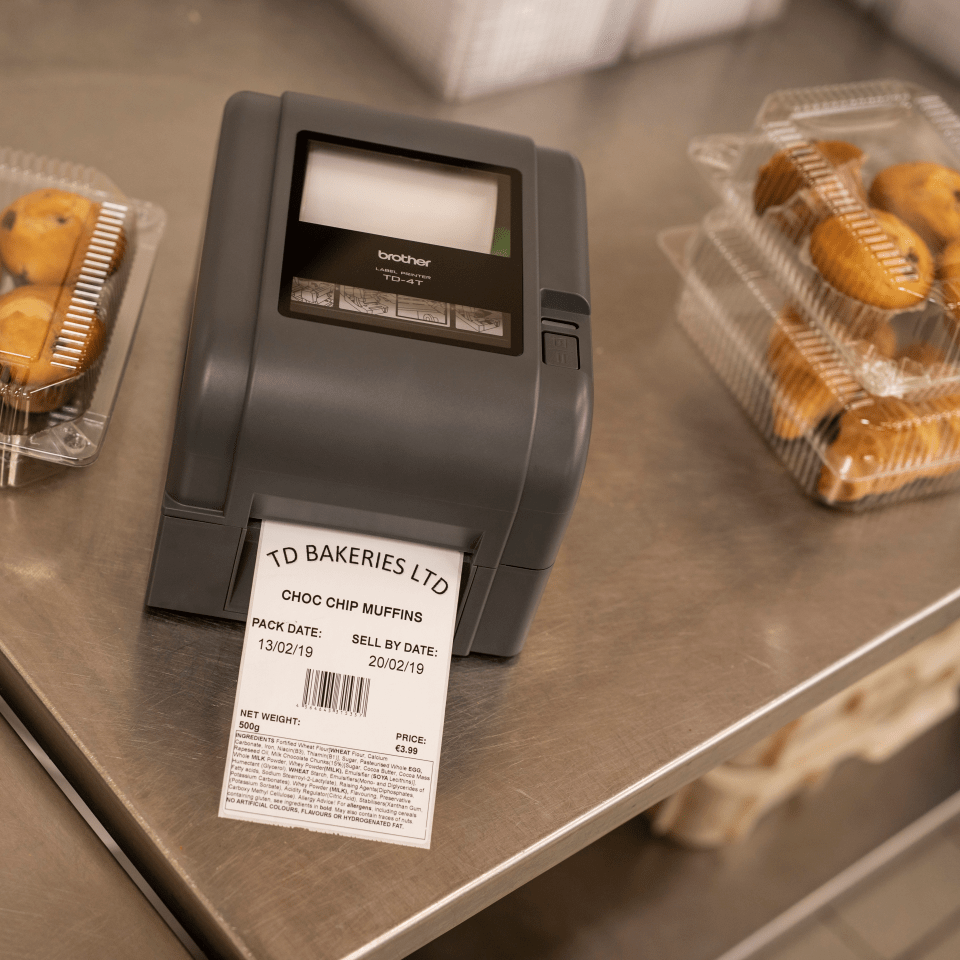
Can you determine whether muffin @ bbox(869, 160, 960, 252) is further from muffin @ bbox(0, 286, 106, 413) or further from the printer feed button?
muffin @ bbox(0, 286, 106, 413)

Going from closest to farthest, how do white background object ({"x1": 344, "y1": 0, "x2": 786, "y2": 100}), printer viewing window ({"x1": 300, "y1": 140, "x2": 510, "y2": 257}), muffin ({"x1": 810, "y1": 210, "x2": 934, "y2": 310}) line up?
printer viewing window ({"x1": 300, "y1": 140, "x2": 510, "y2": 257}), muffin ({"x1": 810, "y1": 210, "x2": 934, "y2": 310}), white background object ({"x1": 344, "y1": 0, "x2": 786, "y2": 100})

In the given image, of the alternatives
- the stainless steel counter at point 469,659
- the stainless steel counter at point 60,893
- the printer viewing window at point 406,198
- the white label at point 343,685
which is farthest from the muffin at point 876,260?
the stainless steel counter at point 60,893

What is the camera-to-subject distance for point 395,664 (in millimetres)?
792

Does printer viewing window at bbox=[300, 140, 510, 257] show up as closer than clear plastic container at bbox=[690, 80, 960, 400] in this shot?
Yes

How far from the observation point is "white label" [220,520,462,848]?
77 centimetres

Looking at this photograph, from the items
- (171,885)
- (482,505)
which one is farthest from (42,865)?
(482,505)

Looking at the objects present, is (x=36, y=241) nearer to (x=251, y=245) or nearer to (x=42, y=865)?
(x=251, y=245)

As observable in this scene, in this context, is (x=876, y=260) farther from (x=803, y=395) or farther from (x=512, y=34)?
(x=512, y=34)

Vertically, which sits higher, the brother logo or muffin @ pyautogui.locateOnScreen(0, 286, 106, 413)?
the brother logo

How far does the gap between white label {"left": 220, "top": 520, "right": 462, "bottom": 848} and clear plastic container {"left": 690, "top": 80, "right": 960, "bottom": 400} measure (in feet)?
1.48

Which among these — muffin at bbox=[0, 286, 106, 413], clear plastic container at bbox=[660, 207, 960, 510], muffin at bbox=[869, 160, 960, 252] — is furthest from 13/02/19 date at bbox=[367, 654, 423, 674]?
muffin at bbox=[869, 160, 960, 252]

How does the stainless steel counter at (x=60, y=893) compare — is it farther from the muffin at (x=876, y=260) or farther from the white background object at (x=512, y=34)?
the white background object at (x=512, y=34)

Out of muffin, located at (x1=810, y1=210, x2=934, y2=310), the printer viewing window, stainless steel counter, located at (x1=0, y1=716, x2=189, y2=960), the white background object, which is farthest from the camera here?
the white background object

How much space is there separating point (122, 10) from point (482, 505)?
1.02 metres
